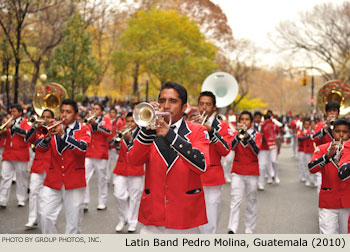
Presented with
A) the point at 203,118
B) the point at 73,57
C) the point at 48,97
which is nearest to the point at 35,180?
the point at 48,97

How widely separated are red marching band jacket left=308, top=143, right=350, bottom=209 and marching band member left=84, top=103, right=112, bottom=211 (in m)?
5.15

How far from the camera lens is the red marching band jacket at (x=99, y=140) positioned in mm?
9578

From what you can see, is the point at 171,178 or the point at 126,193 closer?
the point at 171,178

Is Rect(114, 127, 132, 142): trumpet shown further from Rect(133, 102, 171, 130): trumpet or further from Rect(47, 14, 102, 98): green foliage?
Rect(47, 14, 102, 98): green foliage

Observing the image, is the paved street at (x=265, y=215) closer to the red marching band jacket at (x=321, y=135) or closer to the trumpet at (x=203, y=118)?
the red marching band jacket at (x=321, y=135)

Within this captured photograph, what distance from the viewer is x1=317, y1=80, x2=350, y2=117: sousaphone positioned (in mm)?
9062

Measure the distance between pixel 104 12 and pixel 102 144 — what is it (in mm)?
18448

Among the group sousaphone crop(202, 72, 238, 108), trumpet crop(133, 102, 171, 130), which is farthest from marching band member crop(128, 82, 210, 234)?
sousaphone crop(202, 72, 238, 108)

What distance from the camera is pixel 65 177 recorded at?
19.6 feet

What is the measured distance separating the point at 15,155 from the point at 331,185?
6.56 meters

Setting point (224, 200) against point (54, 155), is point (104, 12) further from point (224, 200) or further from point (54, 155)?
point (54, 155)

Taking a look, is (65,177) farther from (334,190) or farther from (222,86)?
(222,86)

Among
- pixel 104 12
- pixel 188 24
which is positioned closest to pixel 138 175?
pixel 104 12

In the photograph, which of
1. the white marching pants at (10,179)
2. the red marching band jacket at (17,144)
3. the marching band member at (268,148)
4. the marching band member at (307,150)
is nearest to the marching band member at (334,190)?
the red marching band jacket at (17,144)
